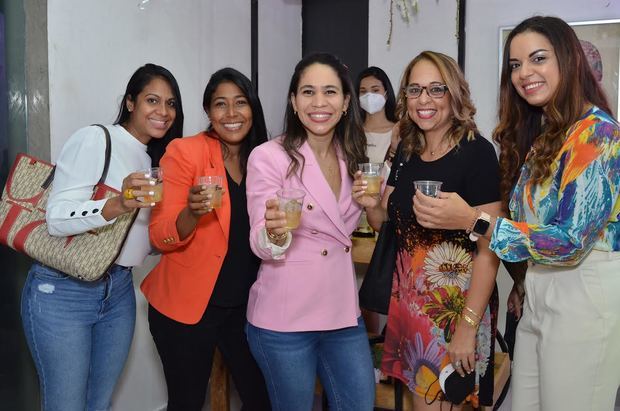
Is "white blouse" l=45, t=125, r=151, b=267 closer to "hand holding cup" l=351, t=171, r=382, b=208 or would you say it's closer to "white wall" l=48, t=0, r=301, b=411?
"white wall" l=48, t=0, r=301, b=411

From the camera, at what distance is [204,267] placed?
2.17 metres

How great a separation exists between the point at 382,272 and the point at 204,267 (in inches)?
26.7

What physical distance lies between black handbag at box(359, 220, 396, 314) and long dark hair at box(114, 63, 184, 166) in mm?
1073

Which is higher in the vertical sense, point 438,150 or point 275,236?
point 438,150

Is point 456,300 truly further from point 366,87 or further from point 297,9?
point 297,9

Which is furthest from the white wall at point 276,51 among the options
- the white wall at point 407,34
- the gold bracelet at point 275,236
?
the gold bracelet at point 275,236

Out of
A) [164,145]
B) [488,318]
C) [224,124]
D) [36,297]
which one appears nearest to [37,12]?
[164,145]

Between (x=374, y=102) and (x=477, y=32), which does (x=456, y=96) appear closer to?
(x=374, y=102)

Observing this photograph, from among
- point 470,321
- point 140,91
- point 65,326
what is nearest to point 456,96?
point 470,321

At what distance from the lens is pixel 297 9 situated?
495 centimetres

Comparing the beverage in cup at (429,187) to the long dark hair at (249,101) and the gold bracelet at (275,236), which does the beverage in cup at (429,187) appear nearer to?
the gold bracelet at (275,236)

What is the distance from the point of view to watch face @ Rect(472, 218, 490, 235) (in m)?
1.74

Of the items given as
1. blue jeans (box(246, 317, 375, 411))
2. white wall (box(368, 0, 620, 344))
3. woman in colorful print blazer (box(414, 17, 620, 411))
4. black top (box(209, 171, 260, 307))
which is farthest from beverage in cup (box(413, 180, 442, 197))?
white wall (box(368, 0, 620, 344))

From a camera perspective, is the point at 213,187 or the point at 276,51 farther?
the point at 276,51
